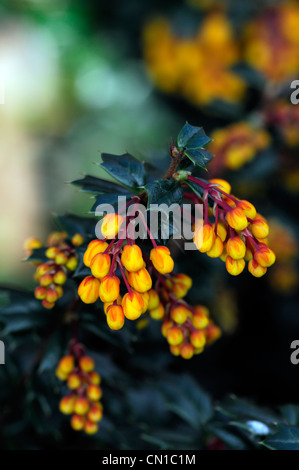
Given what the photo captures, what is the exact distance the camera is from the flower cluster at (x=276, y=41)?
1.80 meters

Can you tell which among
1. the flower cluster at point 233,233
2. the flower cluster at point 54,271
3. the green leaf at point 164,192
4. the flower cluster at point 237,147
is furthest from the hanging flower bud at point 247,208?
the flower cluster at point 237,147

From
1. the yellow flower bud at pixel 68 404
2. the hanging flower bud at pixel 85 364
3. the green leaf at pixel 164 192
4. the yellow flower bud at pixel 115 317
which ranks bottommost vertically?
the yellow flower bud at pixel 68 404

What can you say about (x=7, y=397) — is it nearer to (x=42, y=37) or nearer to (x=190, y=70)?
(x=190, y=70)

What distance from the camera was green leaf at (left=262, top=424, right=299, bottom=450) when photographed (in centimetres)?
82

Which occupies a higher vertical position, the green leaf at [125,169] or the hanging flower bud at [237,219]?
the green leaf at [125,169]

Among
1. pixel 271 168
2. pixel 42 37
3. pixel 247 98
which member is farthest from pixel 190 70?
pixel 42 37

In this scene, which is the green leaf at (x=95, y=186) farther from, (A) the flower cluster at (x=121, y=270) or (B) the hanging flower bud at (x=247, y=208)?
(B) the hanging flower bud at (x=247, y=208)

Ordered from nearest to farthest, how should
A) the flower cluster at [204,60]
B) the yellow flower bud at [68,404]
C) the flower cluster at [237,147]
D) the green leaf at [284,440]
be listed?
the green leaf at [284,440] < the yellow flower bud at [68,404] < the flower cluster at [237,147] < the flower cluster at [204,60]

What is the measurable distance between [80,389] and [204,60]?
161 centimetres

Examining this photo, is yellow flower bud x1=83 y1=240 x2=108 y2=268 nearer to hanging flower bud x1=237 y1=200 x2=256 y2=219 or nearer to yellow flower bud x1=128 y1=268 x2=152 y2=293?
yellow flower bud x1=128 y1=268 x2=152 y2=293

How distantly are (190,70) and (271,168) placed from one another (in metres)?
0.84

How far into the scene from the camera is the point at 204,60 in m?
2.02

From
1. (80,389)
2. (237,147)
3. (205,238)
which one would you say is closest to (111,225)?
(205,238)

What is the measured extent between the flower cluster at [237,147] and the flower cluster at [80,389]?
0.72 m
